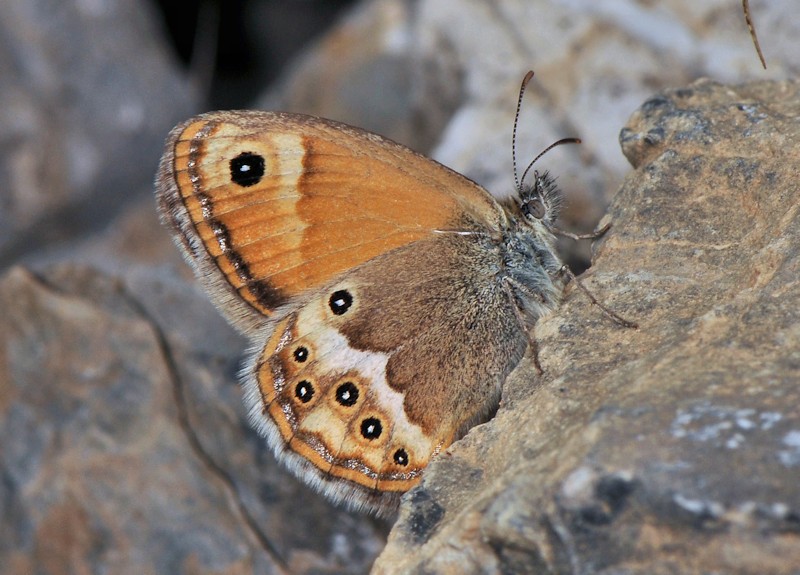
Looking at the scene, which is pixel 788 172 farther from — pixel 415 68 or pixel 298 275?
pixel 415 68

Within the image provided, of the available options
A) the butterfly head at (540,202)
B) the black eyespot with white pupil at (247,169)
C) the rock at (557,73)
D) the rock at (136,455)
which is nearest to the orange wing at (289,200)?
the black eyespot with white pupil at (247,169)

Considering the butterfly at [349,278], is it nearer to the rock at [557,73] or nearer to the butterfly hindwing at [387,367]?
the butterfly hindwing at [387,367]

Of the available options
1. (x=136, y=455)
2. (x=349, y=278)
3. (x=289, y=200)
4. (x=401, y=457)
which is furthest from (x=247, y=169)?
(x=136, y=455)

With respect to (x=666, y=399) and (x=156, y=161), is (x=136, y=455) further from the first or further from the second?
(x=156, y=161)

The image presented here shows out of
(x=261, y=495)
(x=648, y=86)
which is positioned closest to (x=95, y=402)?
(x=261, y=495)

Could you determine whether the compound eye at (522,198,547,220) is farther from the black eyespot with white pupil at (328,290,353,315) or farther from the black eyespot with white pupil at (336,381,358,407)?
the black eyespot with white pupil at (336,381,358,407)

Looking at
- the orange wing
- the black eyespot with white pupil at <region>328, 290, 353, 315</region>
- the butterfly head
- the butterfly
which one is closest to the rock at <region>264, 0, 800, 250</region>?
the butterfly head
